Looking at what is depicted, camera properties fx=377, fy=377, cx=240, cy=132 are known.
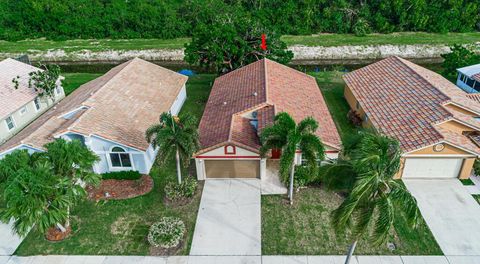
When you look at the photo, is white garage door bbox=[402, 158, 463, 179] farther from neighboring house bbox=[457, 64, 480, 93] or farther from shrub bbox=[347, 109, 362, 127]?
neighboring house bbox=[457, 64, 480, 93]

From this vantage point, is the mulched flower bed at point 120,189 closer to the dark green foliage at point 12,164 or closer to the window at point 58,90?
the dark green foliage at point 12,164

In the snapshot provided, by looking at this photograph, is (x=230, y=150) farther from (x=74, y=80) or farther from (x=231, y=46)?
(x=74, y=80)

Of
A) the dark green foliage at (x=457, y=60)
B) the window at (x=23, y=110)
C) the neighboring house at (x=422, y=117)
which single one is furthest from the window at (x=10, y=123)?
the dark green foliage at (x=457, y=60)

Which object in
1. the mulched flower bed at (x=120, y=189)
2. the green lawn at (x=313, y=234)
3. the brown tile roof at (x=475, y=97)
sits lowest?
the green lawn at (x=313, y=234)

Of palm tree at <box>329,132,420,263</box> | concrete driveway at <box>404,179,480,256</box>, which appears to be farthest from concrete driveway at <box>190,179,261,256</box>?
concrete driveway at <box>404,179,480,256</box>

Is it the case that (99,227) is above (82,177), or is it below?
below

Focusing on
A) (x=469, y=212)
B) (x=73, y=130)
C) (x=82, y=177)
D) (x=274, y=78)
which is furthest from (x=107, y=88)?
(x=469, y=212)

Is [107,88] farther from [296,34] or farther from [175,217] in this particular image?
[296,34]
